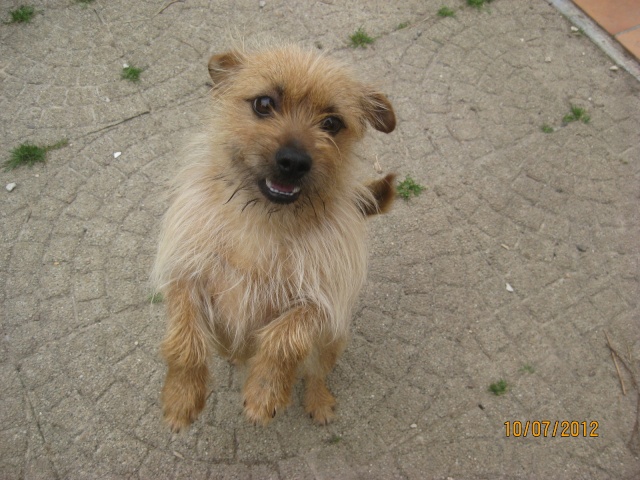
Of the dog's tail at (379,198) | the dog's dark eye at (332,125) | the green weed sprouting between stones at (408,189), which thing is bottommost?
the green weed sprouting between stones at (408,189)

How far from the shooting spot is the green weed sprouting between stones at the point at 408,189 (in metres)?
3.94

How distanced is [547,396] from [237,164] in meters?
2.50

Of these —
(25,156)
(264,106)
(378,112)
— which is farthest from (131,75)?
(378,112)

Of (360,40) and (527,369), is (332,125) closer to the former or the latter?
(527,369)

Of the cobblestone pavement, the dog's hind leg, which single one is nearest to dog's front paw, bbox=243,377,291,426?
the dog's hind leg

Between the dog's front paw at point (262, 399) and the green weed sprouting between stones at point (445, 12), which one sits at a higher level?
the green weed sprouting between stones at point (445, 12)

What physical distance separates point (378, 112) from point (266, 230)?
2.95 ft

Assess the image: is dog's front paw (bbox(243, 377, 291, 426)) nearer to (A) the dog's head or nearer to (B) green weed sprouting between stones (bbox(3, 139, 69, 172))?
(A) the dog's head

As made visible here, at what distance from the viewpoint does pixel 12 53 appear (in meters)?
4.30

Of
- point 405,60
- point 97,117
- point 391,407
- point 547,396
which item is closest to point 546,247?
point 547,396

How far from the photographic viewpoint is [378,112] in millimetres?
2670

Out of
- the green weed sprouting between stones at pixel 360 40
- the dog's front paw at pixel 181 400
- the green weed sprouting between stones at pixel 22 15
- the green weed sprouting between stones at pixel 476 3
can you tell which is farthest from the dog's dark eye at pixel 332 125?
the green weed sprouting between stones at pixel 22 15

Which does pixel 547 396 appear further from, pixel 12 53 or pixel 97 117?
pixel 12 53

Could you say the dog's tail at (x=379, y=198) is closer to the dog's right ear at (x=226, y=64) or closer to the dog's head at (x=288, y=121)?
the dog's head at (x=288, y=121)
